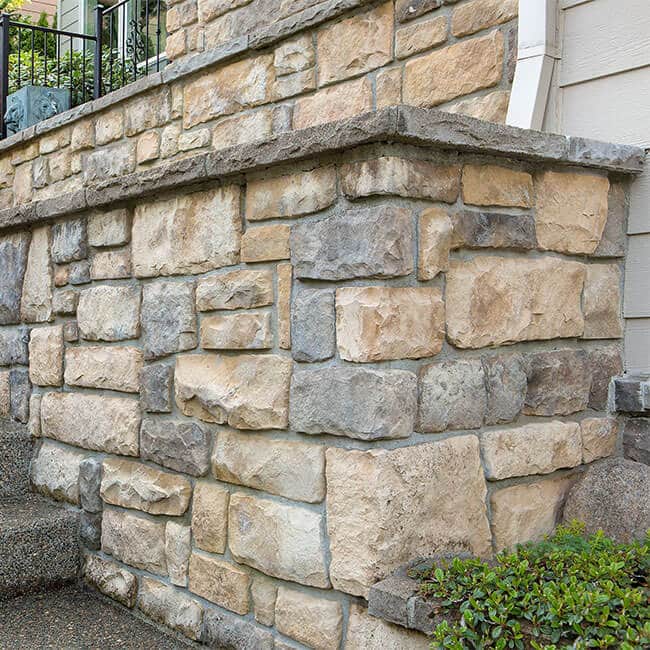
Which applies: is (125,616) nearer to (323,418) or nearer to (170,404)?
(170,404)

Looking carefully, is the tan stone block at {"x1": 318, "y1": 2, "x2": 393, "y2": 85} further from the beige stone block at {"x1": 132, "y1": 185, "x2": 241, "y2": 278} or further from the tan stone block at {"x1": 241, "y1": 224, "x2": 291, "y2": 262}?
the tan stone block at {"x1": 241, "y1": 224, "x2": 291, "y2": 262}

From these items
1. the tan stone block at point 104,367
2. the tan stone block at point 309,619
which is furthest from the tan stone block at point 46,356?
the tan stone block at point 309,619

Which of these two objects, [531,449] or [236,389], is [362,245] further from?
[531,449]

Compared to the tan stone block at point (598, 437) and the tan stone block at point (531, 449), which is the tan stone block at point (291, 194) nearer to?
the tan stone block at point (531, 449)

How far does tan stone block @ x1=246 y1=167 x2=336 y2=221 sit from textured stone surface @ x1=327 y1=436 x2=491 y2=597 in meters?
0.66

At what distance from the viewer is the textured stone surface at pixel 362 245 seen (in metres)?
2.10

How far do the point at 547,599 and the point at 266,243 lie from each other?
1.18m

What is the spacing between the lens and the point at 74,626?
2850 millimetres

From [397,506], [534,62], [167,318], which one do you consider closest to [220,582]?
[397,506]

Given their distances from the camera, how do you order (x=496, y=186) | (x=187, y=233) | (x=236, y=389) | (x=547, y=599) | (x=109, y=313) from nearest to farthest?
(x=547, y=599) < (x=496, y=186) < (x=236, y=389) < (x=187, y=233) < (x=109, y=313)

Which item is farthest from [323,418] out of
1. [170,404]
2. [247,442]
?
[170,404]

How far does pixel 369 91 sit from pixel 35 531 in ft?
6.83

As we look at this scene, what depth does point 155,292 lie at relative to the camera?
287 centimetres

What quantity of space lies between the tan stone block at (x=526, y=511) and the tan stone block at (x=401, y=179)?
32.6 inches
